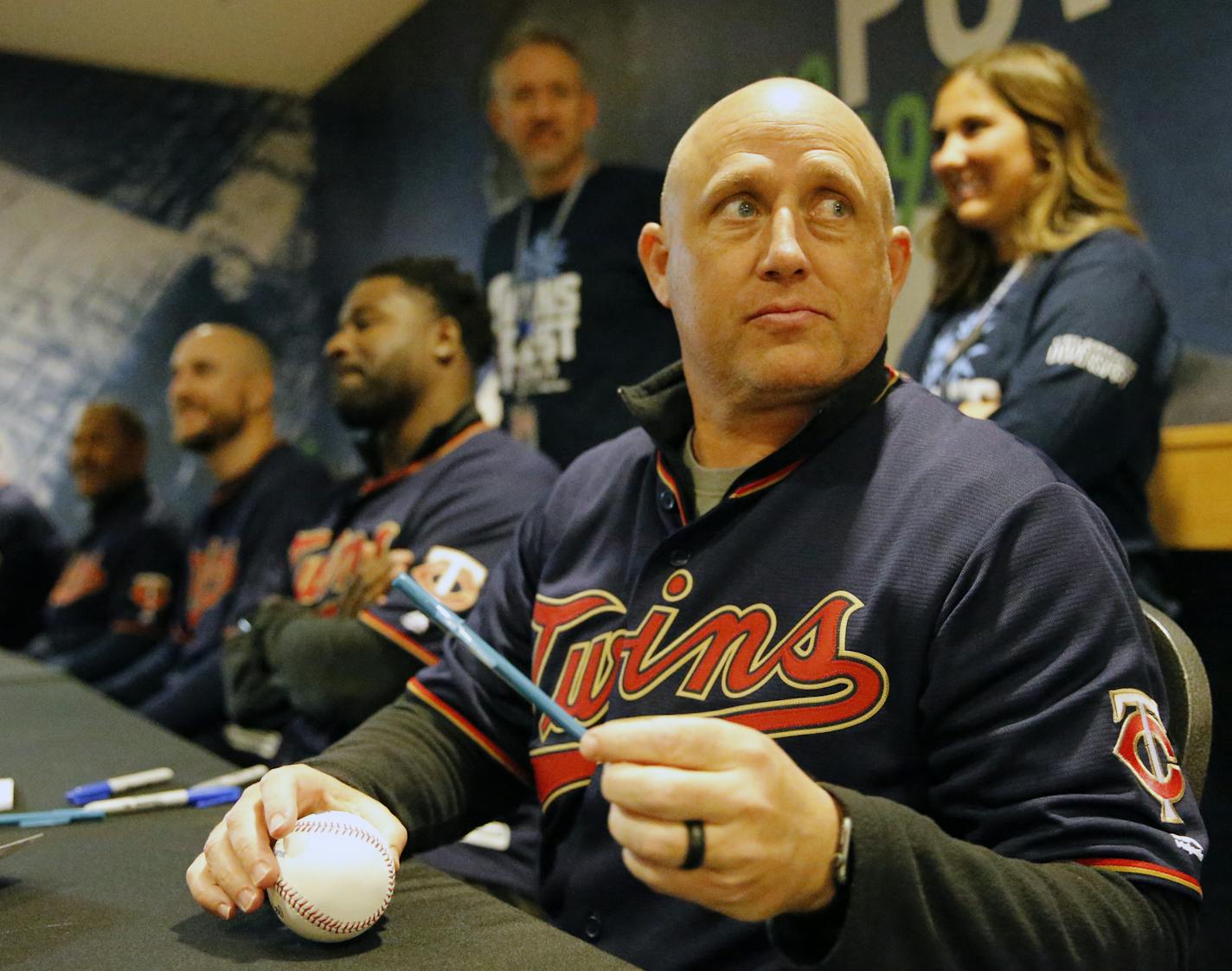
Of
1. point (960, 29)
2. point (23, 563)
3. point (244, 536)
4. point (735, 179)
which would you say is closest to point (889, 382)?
point (735, 179)

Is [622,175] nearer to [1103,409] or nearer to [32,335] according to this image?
[1103,409]

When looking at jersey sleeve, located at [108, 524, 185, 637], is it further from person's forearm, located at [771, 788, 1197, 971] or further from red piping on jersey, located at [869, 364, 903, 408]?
person's forearm, located at [771, 788, 1197, 971]

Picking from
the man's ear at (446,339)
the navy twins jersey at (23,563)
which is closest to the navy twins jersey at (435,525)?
the man's ear at (446,339)

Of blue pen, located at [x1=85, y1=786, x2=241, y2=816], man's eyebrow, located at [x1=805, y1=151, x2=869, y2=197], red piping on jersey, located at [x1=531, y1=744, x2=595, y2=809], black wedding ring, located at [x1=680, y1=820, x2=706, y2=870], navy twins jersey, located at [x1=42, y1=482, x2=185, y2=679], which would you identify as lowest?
navy twins jersey, located at [x1=42, y1=482, x2=185, y2=679]

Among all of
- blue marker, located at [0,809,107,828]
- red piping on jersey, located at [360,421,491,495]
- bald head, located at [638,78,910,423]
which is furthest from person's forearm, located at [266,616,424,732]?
bald head, located at [638,78,910,423]

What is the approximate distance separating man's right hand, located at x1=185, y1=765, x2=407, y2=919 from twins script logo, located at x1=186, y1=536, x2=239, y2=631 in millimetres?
1992

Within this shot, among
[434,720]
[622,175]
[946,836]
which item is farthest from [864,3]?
[946,836]

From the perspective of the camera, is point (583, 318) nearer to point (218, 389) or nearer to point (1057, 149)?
point (1057, 149)

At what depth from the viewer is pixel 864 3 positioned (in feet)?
8.40

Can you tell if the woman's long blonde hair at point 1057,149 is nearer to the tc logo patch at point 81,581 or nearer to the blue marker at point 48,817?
the blue marker at point 48,817

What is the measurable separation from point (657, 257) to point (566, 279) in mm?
1414

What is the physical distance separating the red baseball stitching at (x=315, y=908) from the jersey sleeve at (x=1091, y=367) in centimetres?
116

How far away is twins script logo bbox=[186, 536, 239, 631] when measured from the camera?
2.84 metres

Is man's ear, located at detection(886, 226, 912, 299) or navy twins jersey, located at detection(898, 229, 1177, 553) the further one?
navy twins jersey, located at detection(898, 229, 1177, 553)
